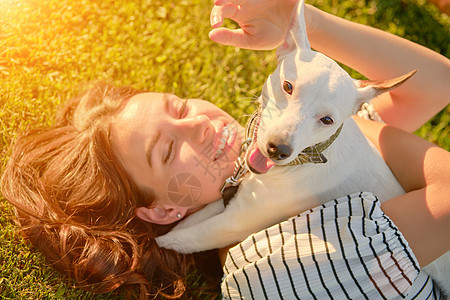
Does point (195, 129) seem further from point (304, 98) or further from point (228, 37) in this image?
point (304, 98)

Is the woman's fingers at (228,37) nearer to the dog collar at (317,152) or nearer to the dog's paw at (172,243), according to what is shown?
the dog collar at (317,152)

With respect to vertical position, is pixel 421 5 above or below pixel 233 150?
above

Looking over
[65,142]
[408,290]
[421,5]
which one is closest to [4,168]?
[65,142]

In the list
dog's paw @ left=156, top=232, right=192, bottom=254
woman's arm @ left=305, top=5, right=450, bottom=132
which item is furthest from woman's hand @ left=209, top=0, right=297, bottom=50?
dog's paw @ left=156, top=232, right=192, bottom=254

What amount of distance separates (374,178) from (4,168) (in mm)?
2281

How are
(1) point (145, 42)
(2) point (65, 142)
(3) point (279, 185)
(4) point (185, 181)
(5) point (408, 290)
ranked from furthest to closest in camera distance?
(1) point (145, 42) → (2) point (65, 142) → (4) point (185, 181) → (3) point (279, 185) → (5) point (408, 290)

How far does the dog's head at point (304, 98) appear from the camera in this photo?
5.48 ft

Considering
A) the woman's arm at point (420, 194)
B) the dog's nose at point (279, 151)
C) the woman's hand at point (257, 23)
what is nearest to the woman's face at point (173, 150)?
the woman's hand at point (257, 23)

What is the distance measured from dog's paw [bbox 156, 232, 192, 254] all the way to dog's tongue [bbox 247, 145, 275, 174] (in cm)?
67

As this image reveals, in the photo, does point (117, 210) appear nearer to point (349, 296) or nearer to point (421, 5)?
point (349, 296)

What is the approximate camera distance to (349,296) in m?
1.96

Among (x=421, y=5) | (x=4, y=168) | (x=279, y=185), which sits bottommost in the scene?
(x=4, y=168)

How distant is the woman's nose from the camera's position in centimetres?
223

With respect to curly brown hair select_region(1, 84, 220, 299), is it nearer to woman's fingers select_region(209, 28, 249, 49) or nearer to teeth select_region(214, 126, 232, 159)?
teeth select_region(214, 126, 232, 159)
